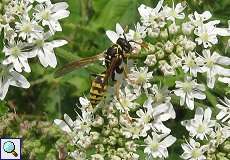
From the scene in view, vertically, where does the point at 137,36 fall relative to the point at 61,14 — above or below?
below

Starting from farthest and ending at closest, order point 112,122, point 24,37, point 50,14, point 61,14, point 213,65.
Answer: point 61,14 < point 50,14 < point 213,65 < point 24,37 < point 112,122

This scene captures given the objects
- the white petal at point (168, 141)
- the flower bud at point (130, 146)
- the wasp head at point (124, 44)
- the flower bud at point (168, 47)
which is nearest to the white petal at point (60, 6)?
the wasp head at point (124, 44)

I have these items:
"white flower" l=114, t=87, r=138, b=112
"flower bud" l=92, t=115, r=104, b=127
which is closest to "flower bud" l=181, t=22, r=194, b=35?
"white flower" l=114, t=87, r=138, b=112

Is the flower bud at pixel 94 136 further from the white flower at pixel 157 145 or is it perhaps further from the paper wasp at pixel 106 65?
the white flower at pixel 157 145

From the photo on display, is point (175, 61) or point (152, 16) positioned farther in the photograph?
point (152, 16)

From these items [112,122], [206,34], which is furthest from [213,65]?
[112,122]

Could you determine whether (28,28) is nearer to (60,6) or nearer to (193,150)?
(60,6)

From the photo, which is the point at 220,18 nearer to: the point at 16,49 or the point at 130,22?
the point at 130,22
